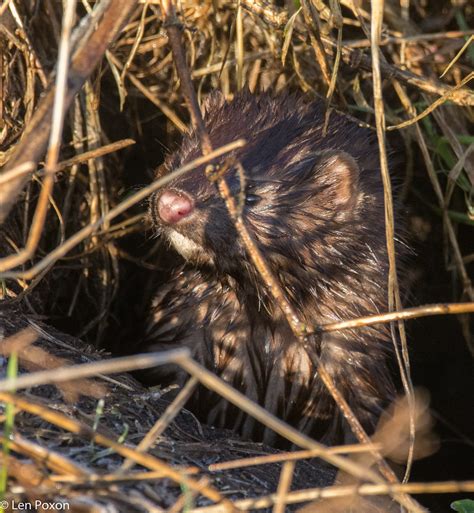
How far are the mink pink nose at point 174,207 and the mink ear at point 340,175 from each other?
71 centimetres

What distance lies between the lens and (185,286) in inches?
167

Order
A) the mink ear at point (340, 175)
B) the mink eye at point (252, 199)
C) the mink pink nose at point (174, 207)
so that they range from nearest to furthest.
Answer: the mink pink nose at point (174, 207), the mink eye at point (252, 199), the mink ear at point (340, 175)

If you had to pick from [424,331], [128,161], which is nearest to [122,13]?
[128,161]

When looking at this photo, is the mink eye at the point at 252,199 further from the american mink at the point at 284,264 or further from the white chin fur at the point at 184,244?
the white chin fur at the point at 184,244

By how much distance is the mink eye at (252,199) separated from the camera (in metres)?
3.60

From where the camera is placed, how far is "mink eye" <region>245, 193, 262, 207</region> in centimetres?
360

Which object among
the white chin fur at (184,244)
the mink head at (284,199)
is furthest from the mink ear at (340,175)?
the white chin fur at (184,244)

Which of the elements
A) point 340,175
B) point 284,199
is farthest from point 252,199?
point 340,175

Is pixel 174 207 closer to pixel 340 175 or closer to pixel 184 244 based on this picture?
pixel 184 244

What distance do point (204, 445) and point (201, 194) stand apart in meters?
0.99

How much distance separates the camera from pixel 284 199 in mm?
3670

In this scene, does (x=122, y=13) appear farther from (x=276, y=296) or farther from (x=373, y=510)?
(x=373, y=510)

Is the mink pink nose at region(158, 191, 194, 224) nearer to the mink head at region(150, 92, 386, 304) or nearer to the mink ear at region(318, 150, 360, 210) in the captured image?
the mink head at region(150, 92, 386, 304)

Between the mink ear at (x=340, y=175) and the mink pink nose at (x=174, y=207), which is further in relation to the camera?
the mink ear at (x=340, y=175)
